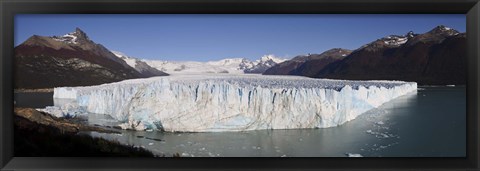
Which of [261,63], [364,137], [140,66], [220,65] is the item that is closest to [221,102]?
[220,65]

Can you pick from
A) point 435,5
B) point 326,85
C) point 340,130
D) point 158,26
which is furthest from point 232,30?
point 435,5

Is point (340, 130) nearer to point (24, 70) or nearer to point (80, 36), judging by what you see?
point (80, 36)

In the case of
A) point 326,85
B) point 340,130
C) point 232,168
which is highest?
point 326,85

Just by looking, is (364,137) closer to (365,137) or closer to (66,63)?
(365,137)

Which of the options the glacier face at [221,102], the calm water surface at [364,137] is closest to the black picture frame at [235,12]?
the calm water surface at [364,137]

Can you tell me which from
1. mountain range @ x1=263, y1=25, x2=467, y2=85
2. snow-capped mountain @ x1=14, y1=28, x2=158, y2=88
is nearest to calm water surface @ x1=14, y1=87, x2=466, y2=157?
mountain range @ x1=263, y1=25, x2=467, y2=85
